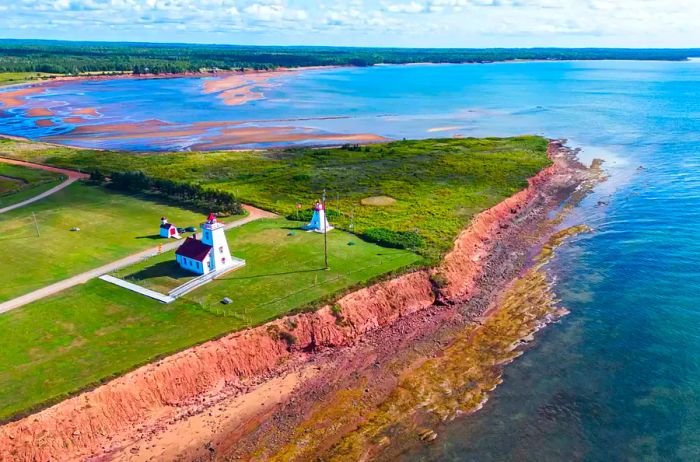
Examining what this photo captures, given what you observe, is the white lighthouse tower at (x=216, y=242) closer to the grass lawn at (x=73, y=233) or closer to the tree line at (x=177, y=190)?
the grass lawn at (x=73, y=233)

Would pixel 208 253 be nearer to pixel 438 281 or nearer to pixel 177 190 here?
pixel 438 281

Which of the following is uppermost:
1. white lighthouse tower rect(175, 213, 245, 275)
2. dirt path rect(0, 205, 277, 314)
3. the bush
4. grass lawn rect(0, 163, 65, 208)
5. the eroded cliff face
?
white lighthouse tower rect(175, 213, 245, 275)

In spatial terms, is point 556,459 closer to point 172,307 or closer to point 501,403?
point 501,403

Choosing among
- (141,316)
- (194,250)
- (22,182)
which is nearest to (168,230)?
(194,250)

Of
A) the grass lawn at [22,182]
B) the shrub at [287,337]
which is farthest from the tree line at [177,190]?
the shrub at [287,337]

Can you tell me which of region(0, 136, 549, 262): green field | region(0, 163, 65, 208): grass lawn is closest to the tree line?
region(0, 136, 549, 262): green field

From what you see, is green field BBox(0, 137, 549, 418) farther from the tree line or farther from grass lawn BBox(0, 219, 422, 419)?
the tree line
